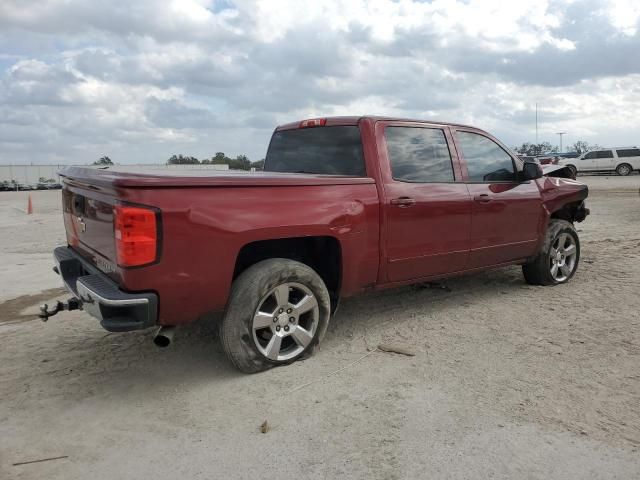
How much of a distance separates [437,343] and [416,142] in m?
1.76

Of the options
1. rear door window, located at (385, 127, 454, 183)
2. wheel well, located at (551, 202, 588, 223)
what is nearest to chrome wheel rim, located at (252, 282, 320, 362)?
rear door window, located at (385, 127, 454, 183)

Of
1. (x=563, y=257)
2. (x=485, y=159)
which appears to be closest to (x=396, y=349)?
(x=485, y=159)

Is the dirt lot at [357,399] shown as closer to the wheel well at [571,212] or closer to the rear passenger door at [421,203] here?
the rear passenger door at [421,203]

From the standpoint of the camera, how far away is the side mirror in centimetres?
557

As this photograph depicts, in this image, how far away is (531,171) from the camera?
561 cm

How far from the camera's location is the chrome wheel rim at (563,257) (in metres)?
6.20

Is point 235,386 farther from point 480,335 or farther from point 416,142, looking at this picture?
point 416,142

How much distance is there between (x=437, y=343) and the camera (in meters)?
4.40

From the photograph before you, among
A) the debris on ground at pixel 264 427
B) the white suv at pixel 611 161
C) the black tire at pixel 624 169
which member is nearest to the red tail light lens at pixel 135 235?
the debris on ground at pixel 264 427

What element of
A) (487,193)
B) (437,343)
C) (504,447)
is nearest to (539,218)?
(487,193)

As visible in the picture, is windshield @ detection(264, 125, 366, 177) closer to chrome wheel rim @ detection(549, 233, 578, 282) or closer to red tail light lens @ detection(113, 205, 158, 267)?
red tail light lens @ detection(113, 205, 158, 267)

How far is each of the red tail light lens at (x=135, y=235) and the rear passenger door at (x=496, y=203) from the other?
3077 mm

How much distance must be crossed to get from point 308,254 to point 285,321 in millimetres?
708

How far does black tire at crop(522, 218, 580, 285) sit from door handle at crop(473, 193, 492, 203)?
1.23 metres
